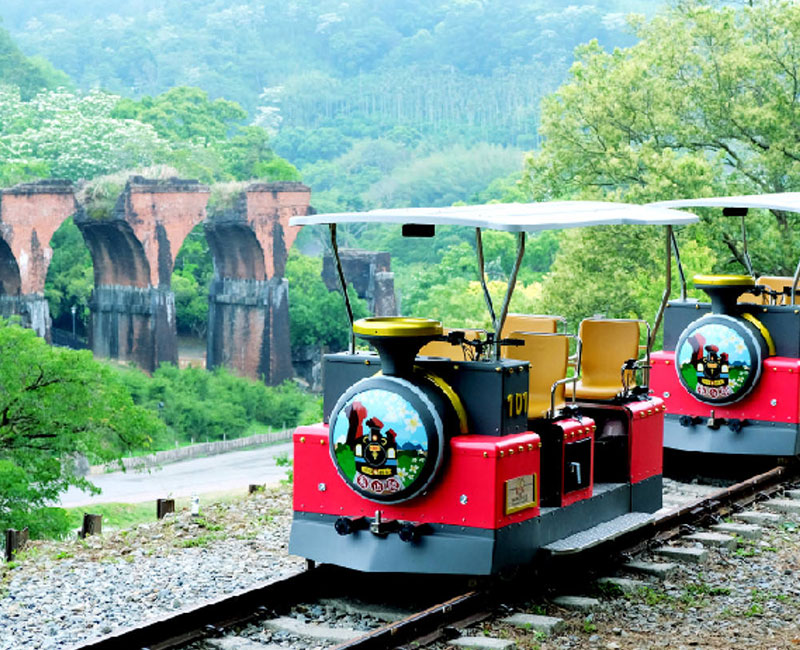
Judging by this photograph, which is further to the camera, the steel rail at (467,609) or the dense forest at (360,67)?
the dense forest at (360,67)

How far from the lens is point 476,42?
146m

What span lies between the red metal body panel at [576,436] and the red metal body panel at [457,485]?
1.70 feet

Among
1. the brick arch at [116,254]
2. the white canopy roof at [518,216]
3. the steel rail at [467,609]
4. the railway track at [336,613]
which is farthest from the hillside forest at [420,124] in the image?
the railway track at [336,613]

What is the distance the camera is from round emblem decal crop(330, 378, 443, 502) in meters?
8.05

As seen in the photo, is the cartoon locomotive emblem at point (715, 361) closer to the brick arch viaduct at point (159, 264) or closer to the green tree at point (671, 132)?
the green tree at point (671, 132)

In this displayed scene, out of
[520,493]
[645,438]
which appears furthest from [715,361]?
[520,493]

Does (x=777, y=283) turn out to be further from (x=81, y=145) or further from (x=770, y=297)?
(x=81, y=145)

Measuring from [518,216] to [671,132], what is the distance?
25.8 metres

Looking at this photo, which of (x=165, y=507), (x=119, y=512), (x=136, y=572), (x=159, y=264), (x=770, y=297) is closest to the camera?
(x=136, y=572)

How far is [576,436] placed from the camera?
928cm

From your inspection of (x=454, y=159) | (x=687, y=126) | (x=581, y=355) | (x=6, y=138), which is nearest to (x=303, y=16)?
(x=454, y=159)

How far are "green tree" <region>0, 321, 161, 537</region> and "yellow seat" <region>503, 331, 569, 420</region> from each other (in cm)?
1677

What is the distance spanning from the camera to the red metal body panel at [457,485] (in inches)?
320

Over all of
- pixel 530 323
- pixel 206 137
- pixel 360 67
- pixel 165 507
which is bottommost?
pixel 165 507
